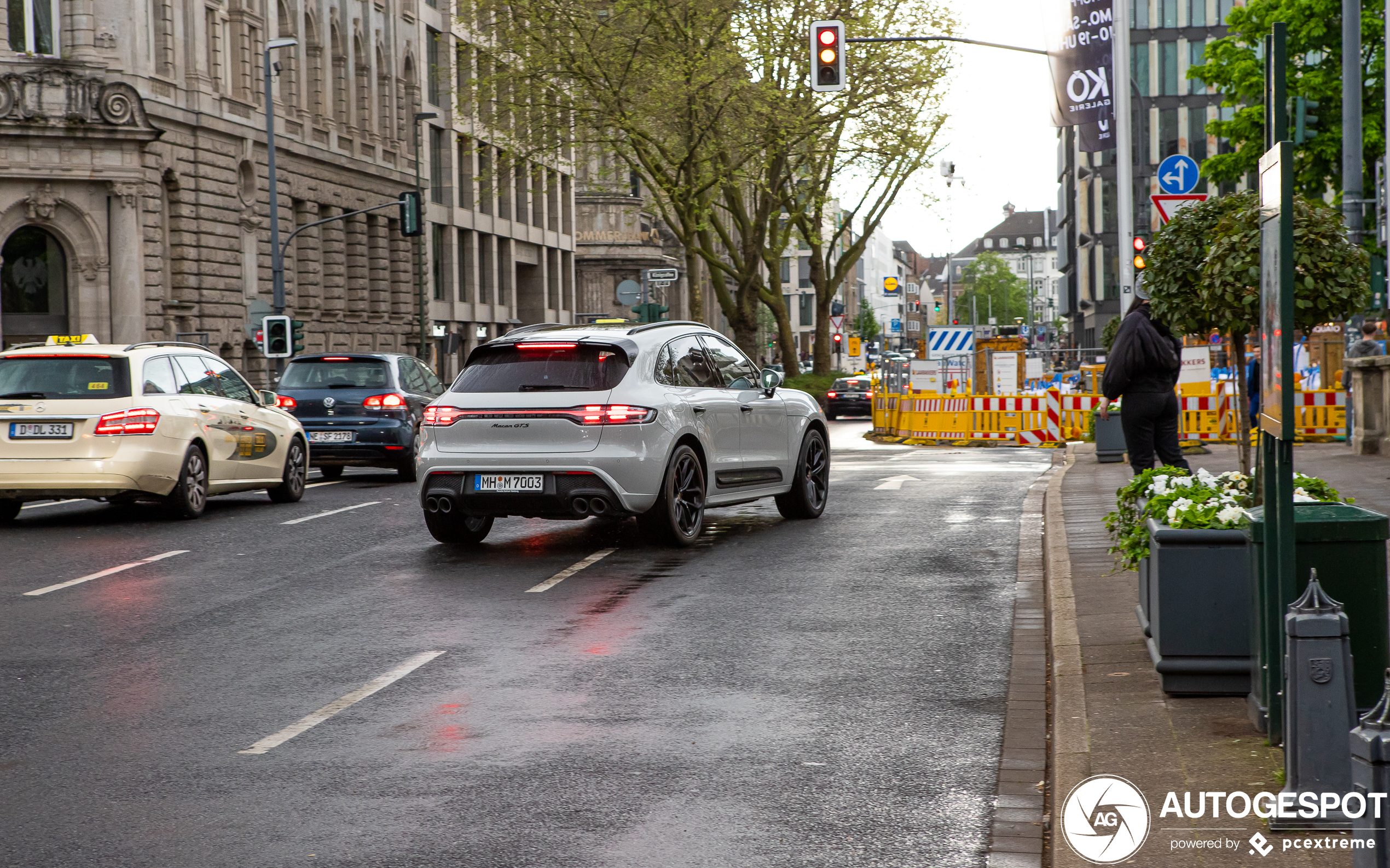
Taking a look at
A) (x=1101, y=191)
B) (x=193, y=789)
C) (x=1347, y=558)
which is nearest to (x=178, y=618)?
(x=193, y=789)

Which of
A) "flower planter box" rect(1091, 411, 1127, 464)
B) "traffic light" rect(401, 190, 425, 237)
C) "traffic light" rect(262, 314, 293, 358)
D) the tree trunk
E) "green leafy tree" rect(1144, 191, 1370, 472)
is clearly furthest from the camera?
"traffic light" rect(401, 190, 425, 237)

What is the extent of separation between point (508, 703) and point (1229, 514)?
2.95 metres

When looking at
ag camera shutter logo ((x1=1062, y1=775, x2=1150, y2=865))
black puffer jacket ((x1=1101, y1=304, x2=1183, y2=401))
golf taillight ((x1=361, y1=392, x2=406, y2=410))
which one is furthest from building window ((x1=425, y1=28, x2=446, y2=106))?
ag camera shutter logo ((x1=1062, y1=775, x2=1150, y2=865))

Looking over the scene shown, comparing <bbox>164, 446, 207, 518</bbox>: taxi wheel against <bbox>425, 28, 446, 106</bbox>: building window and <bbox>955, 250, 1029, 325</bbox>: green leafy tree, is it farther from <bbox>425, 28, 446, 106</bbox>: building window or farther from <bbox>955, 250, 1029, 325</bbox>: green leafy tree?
<bbox>955, 250, 1029, 325</bbox>: green leafy tree

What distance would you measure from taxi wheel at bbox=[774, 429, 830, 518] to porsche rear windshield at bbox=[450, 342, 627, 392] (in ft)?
9.78

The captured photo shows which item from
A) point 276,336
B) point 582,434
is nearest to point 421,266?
point 276,336

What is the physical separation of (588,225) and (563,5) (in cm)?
4512

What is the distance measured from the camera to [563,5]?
130 feet

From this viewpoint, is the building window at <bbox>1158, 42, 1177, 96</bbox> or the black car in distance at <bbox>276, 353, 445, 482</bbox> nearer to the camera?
the black car in distance at <bbox>276, 353, 445, 482</bbox>

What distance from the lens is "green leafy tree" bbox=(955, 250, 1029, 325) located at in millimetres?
186750

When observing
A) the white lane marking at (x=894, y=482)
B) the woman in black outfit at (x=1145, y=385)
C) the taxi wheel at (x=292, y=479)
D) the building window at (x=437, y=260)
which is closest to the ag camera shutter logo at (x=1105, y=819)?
the woman in black outfit at (x=1145, y=385)

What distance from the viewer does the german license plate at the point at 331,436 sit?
66.5 feet

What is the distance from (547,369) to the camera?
12.1 meters

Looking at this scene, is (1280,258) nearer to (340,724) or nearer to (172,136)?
(340,724)
